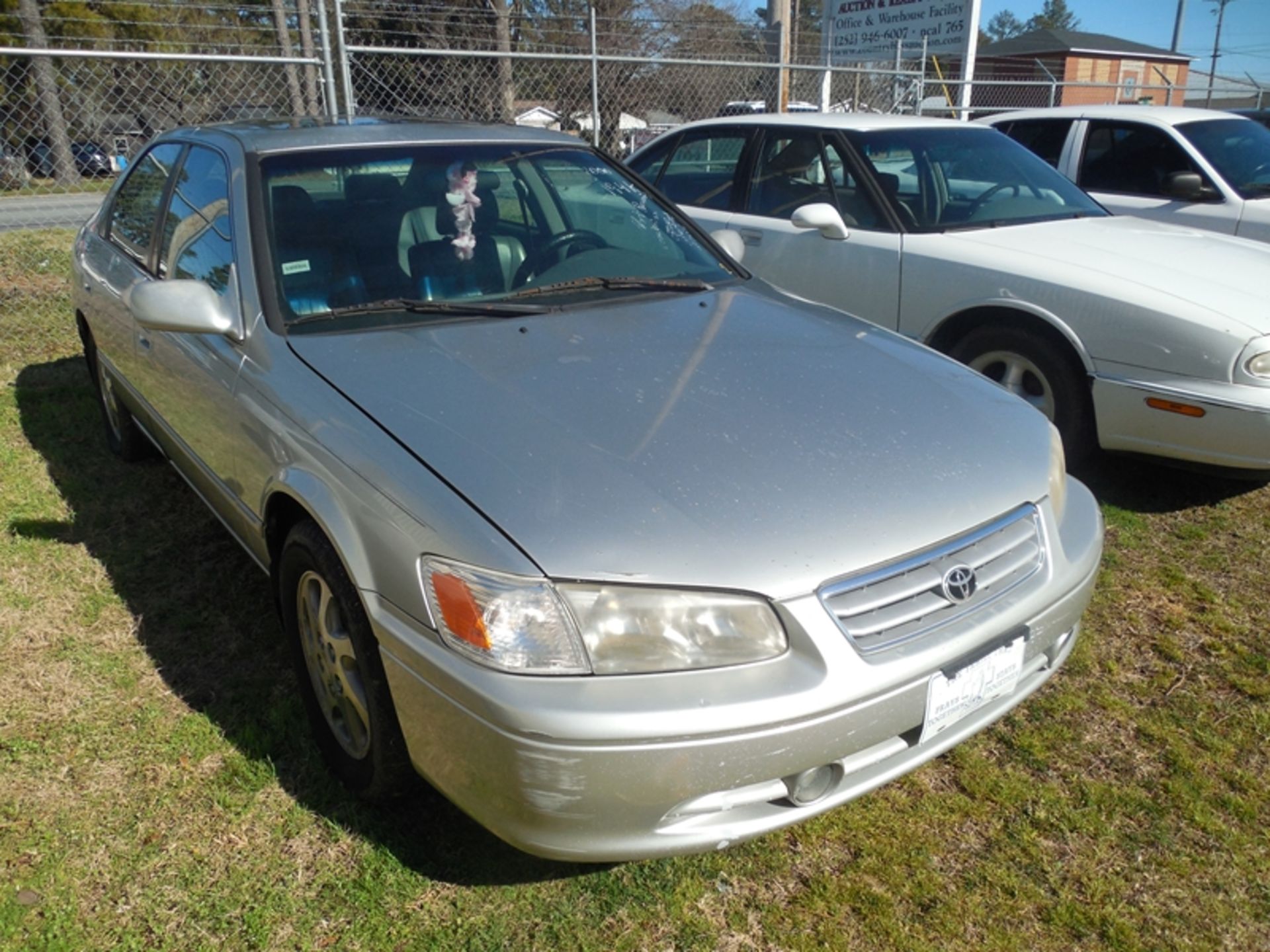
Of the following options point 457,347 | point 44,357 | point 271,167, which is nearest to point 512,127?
point 271,167

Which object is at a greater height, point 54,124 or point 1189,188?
point 54,124

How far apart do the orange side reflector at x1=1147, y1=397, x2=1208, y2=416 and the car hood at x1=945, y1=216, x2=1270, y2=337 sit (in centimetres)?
33

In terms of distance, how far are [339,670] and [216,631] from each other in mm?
1114

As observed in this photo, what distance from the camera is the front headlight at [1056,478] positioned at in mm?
2482

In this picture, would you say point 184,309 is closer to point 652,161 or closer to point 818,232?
point 818,232

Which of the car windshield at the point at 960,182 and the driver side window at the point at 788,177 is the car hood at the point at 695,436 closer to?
the car windshield at the point at 960,182

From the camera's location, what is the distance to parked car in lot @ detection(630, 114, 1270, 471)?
12.6 ft

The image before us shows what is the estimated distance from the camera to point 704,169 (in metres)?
5.77

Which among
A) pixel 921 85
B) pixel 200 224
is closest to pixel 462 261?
pixel 200 224

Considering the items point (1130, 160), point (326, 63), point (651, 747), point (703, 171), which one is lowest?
point (651, 747)

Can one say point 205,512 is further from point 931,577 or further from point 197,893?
point 931,577

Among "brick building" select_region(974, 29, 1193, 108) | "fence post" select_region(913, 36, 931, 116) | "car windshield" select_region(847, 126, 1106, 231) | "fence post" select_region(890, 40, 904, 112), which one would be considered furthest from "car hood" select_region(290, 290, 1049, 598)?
"brick building" select_region(974, 29, 1193, 108)

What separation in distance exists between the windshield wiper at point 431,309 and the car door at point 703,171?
2.84 metres

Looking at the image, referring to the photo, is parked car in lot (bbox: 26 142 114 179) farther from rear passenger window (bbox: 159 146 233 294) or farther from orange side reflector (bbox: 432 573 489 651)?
Result: orange side reflector (bbox: 432 573 489 651)
